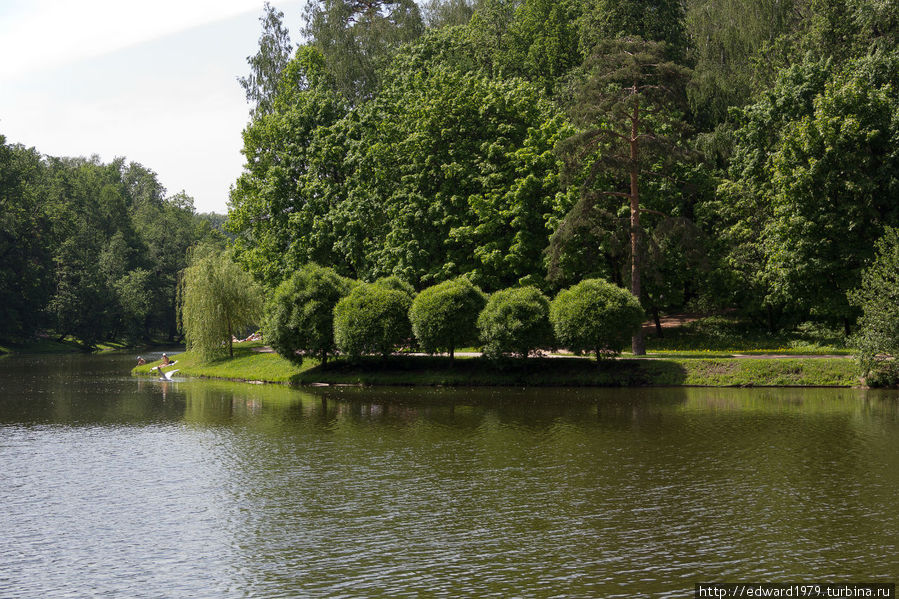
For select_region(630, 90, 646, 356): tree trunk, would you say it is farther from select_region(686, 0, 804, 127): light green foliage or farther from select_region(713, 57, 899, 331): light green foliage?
select_region(686, 0, 804, 127): light green foliage

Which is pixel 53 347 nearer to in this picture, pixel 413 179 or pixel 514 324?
pixel 413 179

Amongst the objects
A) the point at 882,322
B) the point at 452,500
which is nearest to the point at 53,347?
the point at 882,322

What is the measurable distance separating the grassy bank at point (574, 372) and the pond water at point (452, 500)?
5.96 m

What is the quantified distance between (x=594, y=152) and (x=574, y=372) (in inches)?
562

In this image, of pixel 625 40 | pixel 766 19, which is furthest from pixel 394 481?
pixel 766 19

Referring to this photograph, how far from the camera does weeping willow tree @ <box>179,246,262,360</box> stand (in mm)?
61062

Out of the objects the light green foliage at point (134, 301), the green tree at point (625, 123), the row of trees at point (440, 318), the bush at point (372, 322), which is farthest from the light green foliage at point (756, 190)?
the light green foliage at point (134, 301)

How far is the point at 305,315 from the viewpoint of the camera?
50.9 metres

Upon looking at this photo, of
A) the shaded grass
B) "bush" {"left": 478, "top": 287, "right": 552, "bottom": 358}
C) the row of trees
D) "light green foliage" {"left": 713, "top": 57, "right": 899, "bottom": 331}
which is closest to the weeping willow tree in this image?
the row of trees

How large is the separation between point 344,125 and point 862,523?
175 ft

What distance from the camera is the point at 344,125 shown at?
6500 centimetres

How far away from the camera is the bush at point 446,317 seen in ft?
A: 156

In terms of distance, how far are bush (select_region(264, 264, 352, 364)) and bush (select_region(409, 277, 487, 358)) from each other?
6188 millimetres

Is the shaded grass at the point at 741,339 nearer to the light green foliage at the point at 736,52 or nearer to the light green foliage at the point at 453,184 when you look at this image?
the light green foliage at the point at 453,184
